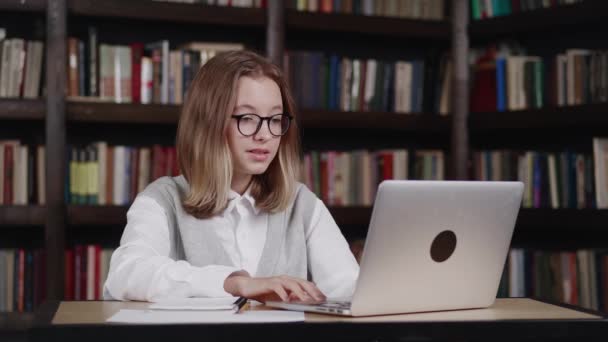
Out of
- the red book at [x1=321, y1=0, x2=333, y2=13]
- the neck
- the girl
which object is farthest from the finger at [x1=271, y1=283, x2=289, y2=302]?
the red book at [x1=321, y1=0, x2=333, y2=13]

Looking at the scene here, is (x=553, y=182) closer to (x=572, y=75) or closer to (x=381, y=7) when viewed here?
(x=572, y=75)

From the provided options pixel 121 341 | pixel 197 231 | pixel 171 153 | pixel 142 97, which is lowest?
pixel 121 341

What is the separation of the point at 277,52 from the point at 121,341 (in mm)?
2141

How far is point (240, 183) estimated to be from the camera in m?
1.83

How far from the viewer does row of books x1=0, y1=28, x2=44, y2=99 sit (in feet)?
9.51

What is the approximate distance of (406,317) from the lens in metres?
1.22

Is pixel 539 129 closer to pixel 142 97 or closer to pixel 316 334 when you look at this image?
pixel 142 97

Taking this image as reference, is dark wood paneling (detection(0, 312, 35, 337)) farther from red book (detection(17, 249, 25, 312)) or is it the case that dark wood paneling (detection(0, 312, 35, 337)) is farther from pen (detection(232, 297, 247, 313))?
pen (detection(232, 297, 247, 313))

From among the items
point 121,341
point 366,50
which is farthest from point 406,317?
point 366,50

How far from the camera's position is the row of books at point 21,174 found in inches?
115

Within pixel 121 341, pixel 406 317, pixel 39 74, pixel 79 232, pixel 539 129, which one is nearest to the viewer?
pixel 121 341

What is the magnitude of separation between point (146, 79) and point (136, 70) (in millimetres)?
49

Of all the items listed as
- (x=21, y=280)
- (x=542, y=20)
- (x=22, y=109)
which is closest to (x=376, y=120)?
(x=542, y=20)

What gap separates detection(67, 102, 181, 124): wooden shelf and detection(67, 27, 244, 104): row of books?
28 millimetres
